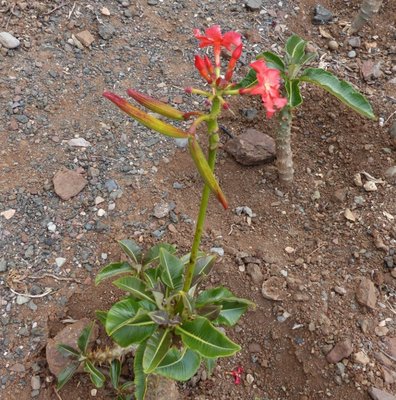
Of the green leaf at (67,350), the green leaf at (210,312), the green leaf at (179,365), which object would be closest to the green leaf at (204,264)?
the green leaf at (210,312)

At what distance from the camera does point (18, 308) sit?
2.86 metres

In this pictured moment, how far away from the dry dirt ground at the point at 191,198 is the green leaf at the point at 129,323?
67 centimetres

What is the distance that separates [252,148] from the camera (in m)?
3.45

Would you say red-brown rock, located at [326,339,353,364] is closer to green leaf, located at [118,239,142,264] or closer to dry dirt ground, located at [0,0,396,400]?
dry dirt ground, located at [0,0,396,400]

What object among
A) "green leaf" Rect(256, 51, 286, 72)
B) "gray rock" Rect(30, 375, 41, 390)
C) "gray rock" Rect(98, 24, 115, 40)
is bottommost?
"gray rock" Rect(30, 375, 41, 390)

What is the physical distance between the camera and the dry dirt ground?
2787 millimetres

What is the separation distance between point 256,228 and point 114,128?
121 cm

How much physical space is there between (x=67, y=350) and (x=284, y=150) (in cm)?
171

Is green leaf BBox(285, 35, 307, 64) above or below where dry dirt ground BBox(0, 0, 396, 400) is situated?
above

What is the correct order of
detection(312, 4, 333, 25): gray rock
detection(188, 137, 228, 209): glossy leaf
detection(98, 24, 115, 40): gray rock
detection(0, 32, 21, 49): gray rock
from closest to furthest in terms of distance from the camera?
detection(188, 137, 228, 209): glossy leaf
detection(0, 32, 21, 49): gray rock
detection(98, 24, 115, 40): gray rock
detection(312, 4, 333, 25): gray rock

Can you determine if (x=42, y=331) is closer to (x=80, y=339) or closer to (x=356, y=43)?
(x=80, y=339)

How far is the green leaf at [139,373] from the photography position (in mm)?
2301

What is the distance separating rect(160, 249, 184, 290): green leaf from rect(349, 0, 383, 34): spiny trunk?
287 cm

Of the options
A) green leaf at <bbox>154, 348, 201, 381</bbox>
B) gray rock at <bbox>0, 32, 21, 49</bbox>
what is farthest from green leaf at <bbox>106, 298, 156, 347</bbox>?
gray rock at <bbox>0, 32, 21, 49</bbox>
